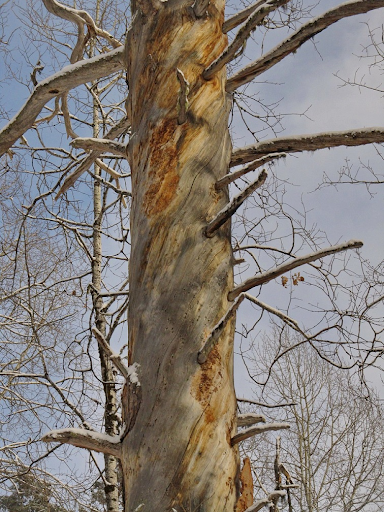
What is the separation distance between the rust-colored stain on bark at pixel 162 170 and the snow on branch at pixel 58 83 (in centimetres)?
75

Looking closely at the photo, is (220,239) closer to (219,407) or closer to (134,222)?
(134,222)

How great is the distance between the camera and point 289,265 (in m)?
2.14

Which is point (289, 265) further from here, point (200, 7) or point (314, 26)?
point (200, 7)

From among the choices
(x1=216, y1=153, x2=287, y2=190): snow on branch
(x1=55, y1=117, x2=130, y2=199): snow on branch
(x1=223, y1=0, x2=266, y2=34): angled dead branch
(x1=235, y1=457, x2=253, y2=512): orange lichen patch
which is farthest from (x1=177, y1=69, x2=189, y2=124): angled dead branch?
(x1=235, y1=457, x2=253, y2=512): orange lichen patch

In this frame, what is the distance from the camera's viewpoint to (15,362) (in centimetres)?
755

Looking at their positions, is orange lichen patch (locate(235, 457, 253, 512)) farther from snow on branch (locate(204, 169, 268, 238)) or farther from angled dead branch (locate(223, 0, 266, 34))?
angled dead branch (locate(223, 0, 266, 34))

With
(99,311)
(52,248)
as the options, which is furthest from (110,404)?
(52,248)

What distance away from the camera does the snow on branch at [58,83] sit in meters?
2.98

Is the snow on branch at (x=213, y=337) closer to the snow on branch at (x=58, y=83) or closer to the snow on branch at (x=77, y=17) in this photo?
the snow on branch at (x=58, y=83)

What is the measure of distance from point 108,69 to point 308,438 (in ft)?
39.5

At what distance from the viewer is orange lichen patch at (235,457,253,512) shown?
2.01 meters

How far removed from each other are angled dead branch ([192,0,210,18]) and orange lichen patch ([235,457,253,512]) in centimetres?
208

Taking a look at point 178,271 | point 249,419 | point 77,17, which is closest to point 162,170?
point 178,271

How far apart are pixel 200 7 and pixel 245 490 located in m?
2.18
